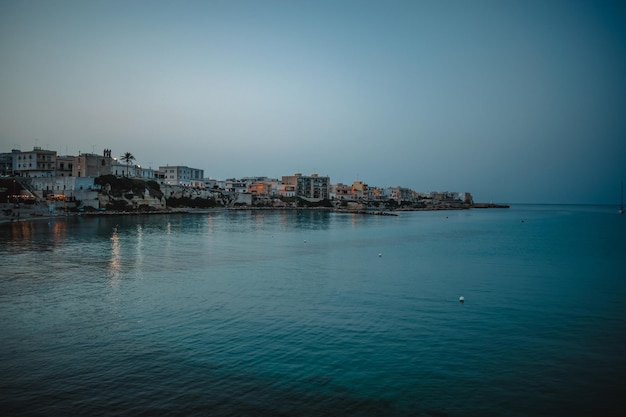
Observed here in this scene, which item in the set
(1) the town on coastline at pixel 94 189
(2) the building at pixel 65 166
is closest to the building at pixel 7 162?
(1) the town on coastline at pixel 94 189

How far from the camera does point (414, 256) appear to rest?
1430 inches

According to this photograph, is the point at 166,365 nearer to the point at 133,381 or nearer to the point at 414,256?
the point at 133,381

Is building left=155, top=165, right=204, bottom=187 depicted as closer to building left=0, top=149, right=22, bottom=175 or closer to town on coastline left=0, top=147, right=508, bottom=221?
town on coastline left=0, top=147, right=508, bottom=221

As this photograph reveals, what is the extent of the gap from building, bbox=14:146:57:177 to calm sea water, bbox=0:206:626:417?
2862 inches

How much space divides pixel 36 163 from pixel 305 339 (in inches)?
3841

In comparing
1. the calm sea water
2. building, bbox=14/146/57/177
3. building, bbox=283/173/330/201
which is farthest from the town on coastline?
the calm sea water

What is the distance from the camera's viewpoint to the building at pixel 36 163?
89.1 m

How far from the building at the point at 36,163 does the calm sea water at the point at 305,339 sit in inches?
2862

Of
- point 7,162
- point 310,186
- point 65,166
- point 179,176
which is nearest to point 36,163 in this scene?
point 65,166

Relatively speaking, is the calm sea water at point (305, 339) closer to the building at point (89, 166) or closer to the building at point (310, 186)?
the building at point (89, 166)

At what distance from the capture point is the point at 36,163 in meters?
89.1

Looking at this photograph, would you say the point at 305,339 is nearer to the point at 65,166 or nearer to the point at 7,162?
the point at 65,166

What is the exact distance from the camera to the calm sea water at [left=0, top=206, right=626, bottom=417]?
9828mm

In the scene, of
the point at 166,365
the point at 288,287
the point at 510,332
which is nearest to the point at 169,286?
the point at 288,287
